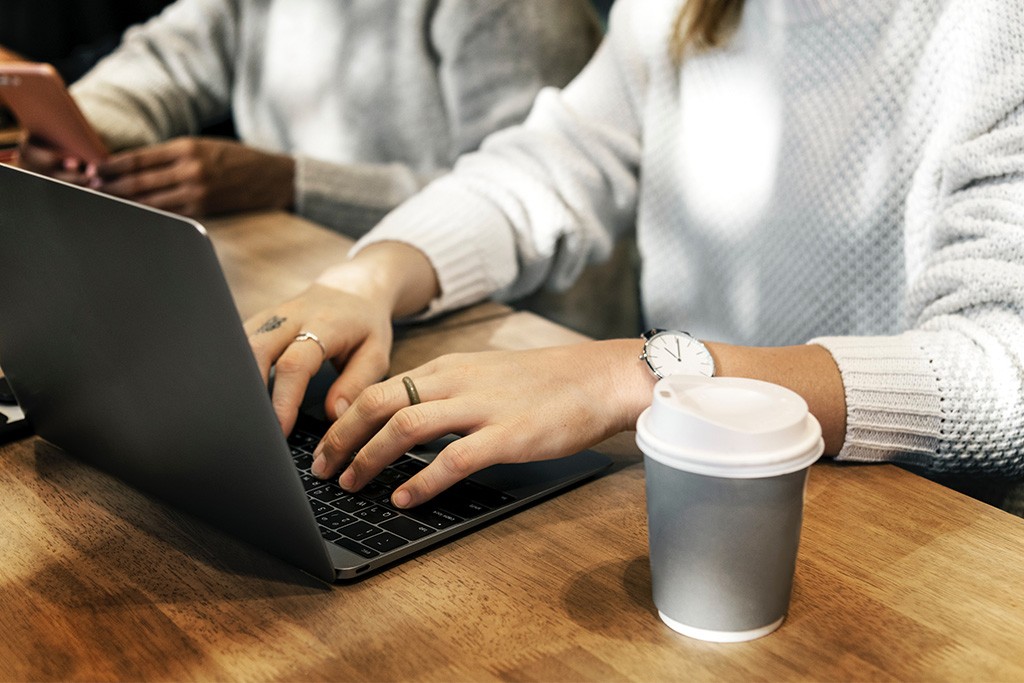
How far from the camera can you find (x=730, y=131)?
1188 millimetres

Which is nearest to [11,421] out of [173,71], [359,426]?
[359,426]

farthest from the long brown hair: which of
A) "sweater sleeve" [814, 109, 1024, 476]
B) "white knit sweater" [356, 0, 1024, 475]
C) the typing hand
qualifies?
the typing hand

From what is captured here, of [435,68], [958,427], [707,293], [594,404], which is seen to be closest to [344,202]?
[435,68]

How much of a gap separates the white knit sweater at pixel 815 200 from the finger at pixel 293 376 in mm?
252

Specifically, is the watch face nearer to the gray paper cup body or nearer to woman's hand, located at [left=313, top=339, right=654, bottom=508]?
woman's hand, located at [left=313, top=339, right=654, bottom=508]

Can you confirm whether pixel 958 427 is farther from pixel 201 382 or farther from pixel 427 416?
pixel 201 382

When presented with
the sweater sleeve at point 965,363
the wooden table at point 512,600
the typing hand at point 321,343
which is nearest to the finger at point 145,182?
the typing hand at point 321,343

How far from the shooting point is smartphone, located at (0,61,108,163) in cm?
144

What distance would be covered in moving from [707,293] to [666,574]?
760 mm

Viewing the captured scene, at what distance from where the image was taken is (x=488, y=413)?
70 cm

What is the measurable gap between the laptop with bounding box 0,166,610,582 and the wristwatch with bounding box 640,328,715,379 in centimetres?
9

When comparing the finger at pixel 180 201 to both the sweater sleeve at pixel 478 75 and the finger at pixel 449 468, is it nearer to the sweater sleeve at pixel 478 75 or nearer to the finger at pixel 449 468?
the sweater sleeve at pixel 478 75

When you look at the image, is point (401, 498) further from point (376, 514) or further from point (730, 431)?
point (730, 431)

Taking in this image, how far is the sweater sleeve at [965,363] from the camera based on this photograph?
745 mm
